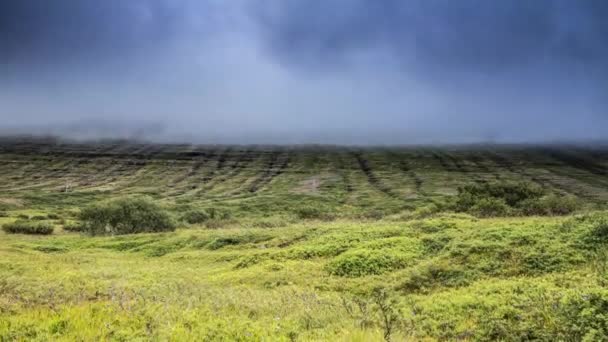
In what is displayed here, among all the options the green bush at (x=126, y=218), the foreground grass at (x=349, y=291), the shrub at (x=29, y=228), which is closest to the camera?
the foreground grass at (x=349, y=291)

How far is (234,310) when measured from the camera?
13.3 m

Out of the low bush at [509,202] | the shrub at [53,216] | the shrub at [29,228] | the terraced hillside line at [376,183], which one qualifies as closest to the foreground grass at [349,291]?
the low bush at [509,202]

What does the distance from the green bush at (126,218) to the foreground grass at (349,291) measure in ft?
95.9

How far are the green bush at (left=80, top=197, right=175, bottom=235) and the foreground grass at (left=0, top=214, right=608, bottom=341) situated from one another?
2924 cm

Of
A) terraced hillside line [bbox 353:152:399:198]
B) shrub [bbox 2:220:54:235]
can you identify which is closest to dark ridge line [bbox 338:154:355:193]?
terraced hillside line [bbox 353:152:399:198]

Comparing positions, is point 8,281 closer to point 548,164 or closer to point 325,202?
point 325,202

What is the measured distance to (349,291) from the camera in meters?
18.7

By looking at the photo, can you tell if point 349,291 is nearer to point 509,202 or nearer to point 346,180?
point 509,202

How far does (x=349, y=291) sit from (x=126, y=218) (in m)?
51.4

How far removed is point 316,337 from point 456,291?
754cm

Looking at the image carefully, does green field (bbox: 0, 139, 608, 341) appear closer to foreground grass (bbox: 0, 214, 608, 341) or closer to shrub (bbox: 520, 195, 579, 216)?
foreground grass (bbox: 0, 214, 608, 341)

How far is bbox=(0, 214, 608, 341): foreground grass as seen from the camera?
10.7 meters

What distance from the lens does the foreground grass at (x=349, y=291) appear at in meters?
10.7

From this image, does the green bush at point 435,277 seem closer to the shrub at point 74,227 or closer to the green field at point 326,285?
the green field at point 326,285
